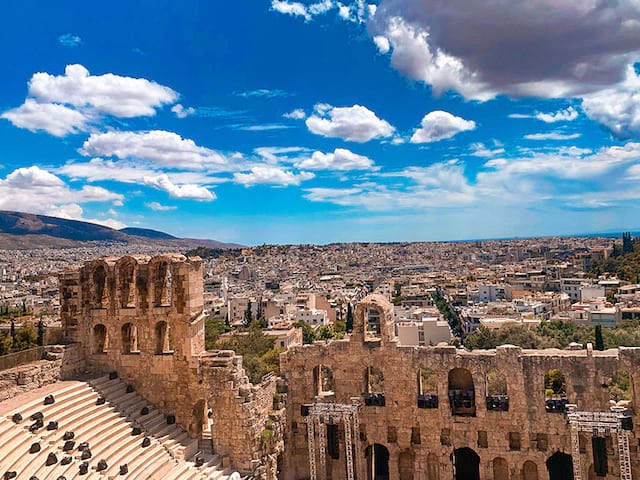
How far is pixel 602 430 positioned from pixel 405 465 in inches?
391

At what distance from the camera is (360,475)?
2864 cm

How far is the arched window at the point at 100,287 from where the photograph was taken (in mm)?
29656

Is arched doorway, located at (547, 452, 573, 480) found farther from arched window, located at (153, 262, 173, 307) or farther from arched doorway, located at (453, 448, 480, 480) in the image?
arched window, located at (153, 262, 173, 307)

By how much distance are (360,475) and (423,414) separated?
14.6 ft

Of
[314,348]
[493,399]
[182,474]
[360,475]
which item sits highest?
[314,348]

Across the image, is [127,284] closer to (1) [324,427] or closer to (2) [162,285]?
(2) [162,285]

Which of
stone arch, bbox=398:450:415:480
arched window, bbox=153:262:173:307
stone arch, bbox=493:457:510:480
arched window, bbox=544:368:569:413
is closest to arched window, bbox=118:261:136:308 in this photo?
arched window, bbox=153:262:173:307

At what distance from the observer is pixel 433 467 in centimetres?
2823

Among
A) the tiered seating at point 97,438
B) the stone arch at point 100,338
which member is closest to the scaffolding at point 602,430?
the tiered seating at point 97,438

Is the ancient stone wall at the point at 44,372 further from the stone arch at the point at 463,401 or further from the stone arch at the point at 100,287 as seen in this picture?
the stone arch at the point at 463,401

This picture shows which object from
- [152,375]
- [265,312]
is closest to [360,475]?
[152,375]

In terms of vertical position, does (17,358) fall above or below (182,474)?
above

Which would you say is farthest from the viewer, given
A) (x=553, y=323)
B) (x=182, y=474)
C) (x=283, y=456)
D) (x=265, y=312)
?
(x=265, y=312)

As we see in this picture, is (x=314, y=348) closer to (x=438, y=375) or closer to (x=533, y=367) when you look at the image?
(x=438, y=375)
